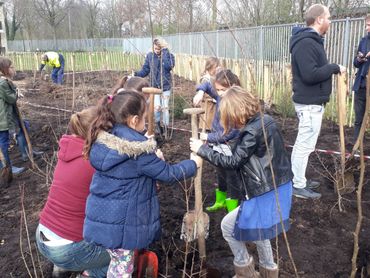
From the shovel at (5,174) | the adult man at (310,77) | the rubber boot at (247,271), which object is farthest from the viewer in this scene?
the shovel at (5,174)

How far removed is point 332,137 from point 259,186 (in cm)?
436

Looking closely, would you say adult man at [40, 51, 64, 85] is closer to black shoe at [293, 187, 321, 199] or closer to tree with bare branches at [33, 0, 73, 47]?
black shoe at [293, 187, 321, 199]

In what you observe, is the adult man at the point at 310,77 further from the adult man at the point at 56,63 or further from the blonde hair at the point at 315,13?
the adult man at the point at 56,63

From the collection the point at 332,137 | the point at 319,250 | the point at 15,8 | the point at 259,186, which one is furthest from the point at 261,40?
the point at 15,8

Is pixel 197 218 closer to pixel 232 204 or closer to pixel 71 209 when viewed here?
pixel 232 204

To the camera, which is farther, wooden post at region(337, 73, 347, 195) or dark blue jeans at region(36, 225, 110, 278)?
wooden post at region(337, 73, 347, 195)

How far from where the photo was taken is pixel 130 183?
204 centimetres

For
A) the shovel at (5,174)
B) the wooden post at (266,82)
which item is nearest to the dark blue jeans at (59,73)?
the wooden post at (266,82)

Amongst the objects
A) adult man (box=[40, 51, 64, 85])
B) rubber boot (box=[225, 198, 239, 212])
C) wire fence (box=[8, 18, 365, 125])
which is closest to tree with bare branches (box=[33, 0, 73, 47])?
adult man (box=[40, 51, 64, 85])

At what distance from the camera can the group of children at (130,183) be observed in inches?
79.8

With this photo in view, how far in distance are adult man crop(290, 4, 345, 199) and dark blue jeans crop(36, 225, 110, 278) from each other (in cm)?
213

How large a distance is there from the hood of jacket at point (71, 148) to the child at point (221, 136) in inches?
32.9

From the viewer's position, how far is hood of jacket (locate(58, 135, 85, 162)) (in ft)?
7.41

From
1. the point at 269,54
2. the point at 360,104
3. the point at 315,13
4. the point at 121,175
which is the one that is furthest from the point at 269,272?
the point at 269,54
